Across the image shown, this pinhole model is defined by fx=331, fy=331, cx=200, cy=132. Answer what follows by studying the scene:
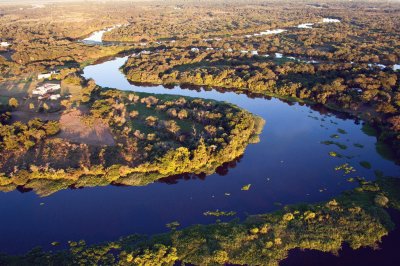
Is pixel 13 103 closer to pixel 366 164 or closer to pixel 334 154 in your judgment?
pixel 334 154

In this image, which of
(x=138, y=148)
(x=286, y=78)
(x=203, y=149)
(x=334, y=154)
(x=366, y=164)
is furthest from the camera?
(x=286, y=78)

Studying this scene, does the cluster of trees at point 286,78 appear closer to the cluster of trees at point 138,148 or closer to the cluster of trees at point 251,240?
the cluster of trees at point 138,148

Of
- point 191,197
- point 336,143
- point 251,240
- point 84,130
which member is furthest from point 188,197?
point 336,143

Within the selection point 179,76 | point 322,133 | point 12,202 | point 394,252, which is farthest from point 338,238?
point 179,76

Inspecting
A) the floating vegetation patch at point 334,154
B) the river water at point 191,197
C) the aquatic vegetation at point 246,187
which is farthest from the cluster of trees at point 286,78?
the aquatic vegetation at point 246,187

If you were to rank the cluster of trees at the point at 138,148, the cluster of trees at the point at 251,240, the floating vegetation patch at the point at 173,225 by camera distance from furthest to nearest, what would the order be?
the cluster of trees at the point at 138,148 → the floating vegetation patch at the point at 173,225 → the cluster of trees at the point at 251,240

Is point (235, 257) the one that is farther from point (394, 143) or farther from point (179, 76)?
point (179, 76)

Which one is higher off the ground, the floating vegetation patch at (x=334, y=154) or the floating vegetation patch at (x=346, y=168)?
the floating vegetation patch at (x=334, y=154)
